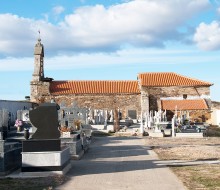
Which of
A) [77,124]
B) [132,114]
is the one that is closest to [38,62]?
[132,114]

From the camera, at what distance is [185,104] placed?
47031 millimetres

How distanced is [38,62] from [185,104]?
17740 millimetres

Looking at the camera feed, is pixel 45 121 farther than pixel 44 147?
Yes

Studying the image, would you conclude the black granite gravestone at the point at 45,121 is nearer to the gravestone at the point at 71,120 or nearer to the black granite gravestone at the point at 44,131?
the black granite gravestone at the point at 44,131

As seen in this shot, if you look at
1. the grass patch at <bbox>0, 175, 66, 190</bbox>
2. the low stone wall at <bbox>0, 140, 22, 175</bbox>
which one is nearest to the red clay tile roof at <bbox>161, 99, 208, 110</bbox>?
the low stone wall at <bbox>0, 140, 22, 175</bbox>

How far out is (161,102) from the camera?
4803cm

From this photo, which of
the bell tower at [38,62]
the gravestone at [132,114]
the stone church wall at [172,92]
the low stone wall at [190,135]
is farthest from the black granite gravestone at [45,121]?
the bell tower at [38,62]

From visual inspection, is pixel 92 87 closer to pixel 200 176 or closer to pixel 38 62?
pixel 38 62

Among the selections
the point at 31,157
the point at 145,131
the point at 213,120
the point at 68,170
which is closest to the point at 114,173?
the point at 68,170

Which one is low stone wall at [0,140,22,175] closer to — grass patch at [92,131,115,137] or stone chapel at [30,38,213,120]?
grass patch at [92,131,115,137]

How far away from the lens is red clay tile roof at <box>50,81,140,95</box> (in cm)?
4956

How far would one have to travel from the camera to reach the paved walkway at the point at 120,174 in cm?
964

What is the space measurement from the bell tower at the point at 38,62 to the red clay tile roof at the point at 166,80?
38.0ft

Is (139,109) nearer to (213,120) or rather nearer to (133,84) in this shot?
(133,84)
